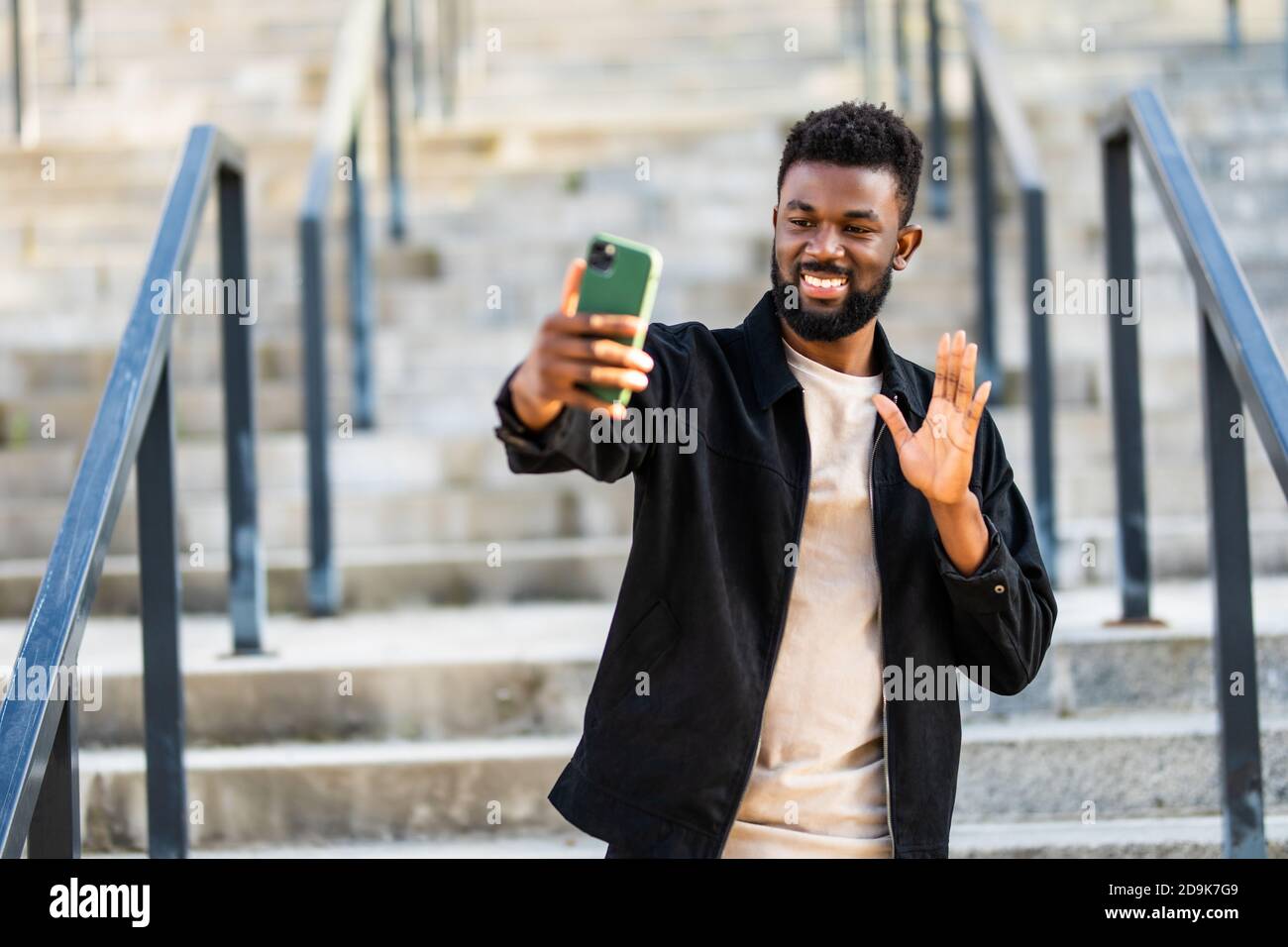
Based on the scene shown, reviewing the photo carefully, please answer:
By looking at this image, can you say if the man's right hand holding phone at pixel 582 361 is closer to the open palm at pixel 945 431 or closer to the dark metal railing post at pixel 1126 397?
the open palm at pixel 945 431

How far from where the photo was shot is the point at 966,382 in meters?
1.96

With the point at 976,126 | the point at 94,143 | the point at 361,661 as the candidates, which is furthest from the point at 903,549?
the point at 94,143

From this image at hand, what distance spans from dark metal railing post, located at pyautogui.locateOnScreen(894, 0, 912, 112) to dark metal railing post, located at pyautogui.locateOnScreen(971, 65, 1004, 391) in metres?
1.36

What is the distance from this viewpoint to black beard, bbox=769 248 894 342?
76.4 inches

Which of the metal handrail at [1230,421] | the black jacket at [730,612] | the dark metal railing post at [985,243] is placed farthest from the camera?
the dark metal railing post at [985,243]

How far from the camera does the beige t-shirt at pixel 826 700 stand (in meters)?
1.87

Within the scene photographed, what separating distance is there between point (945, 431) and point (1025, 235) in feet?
7.87

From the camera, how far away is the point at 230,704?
3.41 metres

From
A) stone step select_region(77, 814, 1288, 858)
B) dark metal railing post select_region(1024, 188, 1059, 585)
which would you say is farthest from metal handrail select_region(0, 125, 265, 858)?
dark metal railing post select_region(1024, 188, 1059, 585)

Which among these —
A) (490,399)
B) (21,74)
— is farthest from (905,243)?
(21,74)

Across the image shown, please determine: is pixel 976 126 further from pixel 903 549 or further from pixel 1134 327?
pixel 903 549

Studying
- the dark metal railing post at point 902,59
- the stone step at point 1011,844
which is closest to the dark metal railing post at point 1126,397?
the stone step at point 1011,844

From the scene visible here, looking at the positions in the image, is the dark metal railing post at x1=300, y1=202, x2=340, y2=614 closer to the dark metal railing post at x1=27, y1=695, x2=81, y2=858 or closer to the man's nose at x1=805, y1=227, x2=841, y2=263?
the dark metal railing post at x1=27, y1=695, x2=81, y2=858

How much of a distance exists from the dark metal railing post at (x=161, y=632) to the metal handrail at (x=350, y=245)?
981 mm
